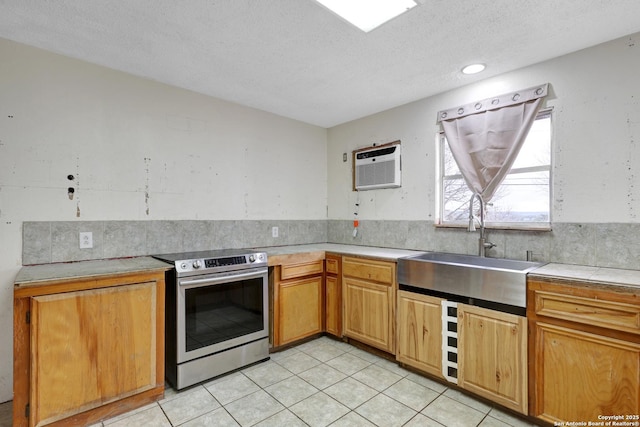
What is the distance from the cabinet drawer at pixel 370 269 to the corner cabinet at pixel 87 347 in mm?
1589

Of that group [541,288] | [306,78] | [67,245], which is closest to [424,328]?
[541,288]

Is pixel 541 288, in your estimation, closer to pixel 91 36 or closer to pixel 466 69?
pixel 466 69

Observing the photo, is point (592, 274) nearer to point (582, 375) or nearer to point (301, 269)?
point (582, 375)

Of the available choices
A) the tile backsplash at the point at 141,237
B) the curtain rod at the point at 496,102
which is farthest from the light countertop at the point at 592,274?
the tile backsplash at the point at 141,237

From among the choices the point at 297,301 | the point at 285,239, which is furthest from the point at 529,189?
the point at 285,239

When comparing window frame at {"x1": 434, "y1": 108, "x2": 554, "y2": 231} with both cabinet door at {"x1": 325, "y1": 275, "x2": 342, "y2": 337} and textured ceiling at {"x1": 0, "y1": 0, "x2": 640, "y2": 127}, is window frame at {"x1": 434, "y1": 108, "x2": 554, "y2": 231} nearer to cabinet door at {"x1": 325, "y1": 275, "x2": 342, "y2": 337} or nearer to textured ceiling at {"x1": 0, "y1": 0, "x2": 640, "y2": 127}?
textured ceiling at {"x1": 0, "y1": 0, "x2": 640, "y2": 127}

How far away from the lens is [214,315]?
2.41m

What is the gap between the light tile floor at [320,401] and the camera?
189 cm

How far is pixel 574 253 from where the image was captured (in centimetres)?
Result: 216

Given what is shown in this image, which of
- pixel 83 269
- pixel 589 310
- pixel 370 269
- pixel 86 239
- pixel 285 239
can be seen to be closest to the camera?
pixel 589 310

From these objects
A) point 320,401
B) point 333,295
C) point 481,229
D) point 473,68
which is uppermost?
point 473,68

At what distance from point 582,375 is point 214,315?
236 cm

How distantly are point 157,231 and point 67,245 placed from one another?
0.61 m

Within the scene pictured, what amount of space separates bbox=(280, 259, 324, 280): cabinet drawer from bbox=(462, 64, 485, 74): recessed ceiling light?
209cm
